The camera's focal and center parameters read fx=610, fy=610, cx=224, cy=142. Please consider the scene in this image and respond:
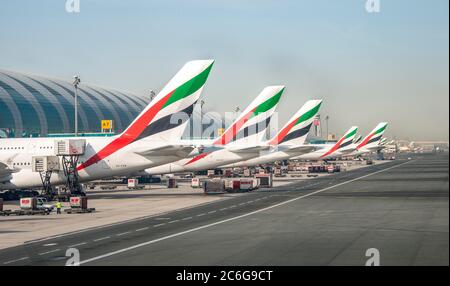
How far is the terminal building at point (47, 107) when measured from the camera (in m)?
151

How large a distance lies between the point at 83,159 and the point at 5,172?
825cm

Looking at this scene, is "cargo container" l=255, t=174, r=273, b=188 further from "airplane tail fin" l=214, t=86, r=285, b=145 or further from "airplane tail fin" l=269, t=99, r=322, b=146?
"airplane tail fin" l=269, t=99, r=322, b=146

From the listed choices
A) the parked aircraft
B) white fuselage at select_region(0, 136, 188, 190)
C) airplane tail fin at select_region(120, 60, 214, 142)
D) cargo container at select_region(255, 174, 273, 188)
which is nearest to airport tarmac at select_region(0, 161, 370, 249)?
white fuselage at select_region(0, 136, 188, 190)

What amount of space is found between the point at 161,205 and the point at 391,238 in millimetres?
31482

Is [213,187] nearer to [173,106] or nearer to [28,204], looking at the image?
[173,106]

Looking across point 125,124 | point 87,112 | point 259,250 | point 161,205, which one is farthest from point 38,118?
point 259,250

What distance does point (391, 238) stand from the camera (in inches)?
1259

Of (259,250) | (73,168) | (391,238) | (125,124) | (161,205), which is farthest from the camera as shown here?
(125,124)

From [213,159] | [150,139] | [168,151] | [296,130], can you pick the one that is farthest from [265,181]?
[168,151]

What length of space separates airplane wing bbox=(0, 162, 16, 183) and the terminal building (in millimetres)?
66602

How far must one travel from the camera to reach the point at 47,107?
16138 centimetres

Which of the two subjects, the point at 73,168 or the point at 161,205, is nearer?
the point at 161,205
